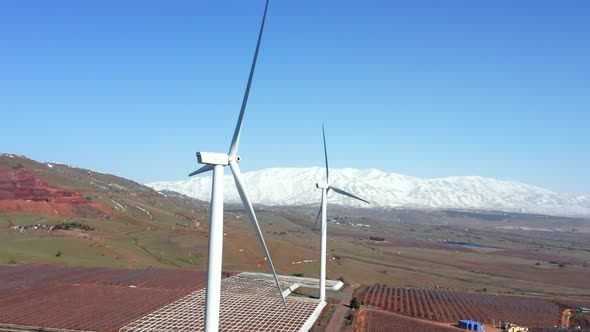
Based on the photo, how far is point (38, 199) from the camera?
114 metres

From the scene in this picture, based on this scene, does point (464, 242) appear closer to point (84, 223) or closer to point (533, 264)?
point (533, 264)

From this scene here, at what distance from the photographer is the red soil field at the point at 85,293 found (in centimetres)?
4019

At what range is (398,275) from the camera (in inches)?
3337

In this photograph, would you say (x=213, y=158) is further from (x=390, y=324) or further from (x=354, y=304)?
(x=354, y=304)

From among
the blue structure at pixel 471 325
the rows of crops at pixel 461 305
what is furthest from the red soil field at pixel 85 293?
the blue structure at pixel 471 325

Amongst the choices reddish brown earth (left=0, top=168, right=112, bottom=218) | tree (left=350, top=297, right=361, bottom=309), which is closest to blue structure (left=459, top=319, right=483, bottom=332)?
tree (left=350, top=297, right=361, bottom=309)

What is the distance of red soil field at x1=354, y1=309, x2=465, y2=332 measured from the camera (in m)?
43.5

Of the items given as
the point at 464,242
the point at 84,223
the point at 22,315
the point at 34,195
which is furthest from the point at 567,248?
the point at 22,315

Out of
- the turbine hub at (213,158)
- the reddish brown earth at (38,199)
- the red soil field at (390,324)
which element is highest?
the turbine hub at (213,158)

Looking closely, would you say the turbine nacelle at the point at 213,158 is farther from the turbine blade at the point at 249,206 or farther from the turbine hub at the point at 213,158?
the turbine blade at the point at 249,206

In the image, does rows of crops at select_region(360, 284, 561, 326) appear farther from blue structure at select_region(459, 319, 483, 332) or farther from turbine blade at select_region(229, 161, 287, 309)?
turbine blade at select_region(229, 161, 287, 309)

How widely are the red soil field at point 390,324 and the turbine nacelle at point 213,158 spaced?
80.8 feet

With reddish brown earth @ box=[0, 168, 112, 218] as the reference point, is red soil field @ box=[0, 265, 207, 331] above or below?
below

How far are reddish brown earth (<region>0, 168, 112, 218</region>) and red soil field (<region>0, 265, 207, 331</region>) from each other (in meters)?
47.1
